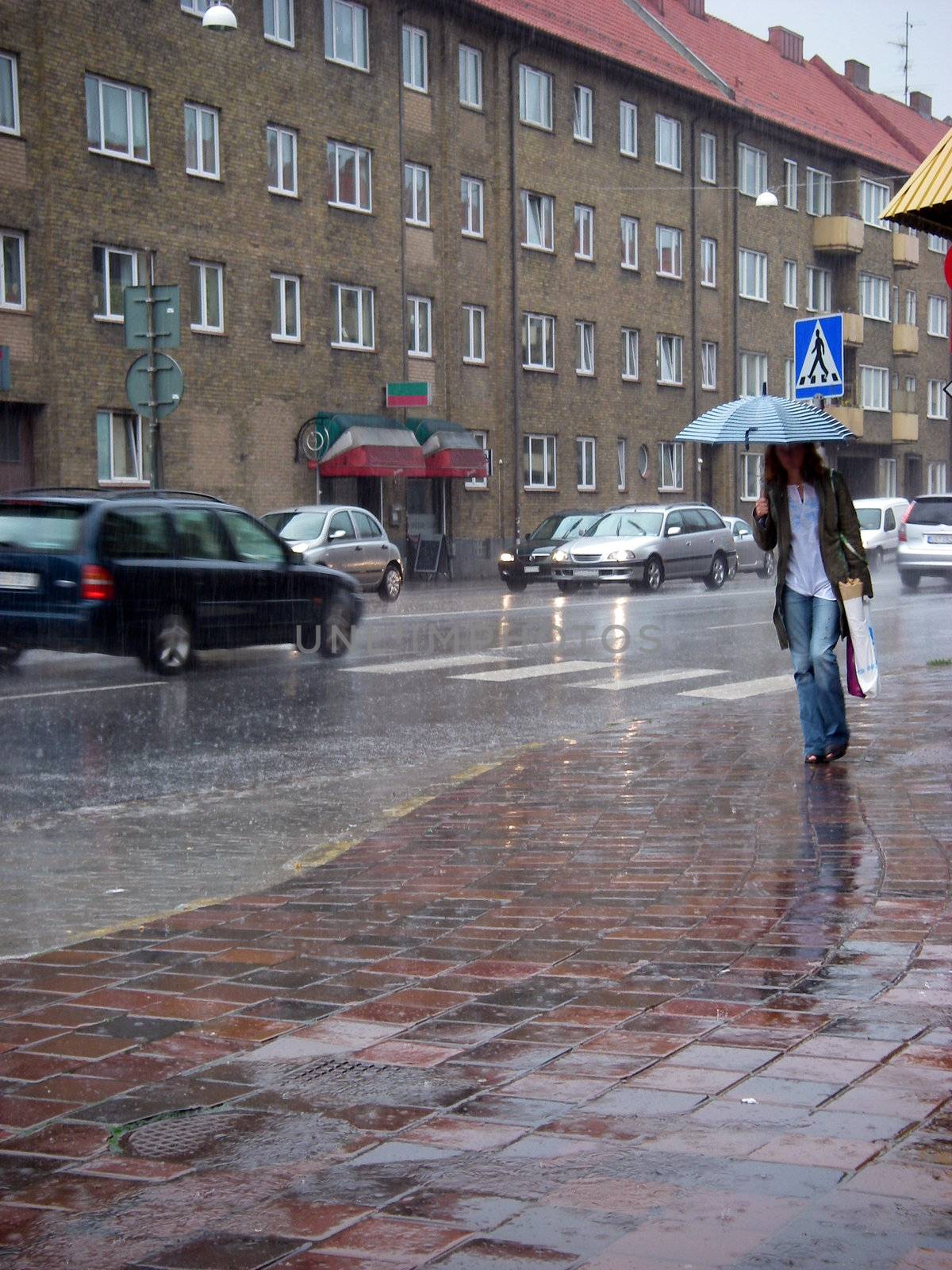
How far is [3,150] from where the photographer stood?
95.1 feet

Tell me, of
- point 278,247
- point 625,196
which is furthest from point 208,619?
point 625,196

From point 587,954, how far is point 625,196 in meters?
44.9

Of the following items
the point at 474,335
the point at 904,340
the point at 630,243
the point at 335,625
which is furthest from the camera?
the point at 904,340

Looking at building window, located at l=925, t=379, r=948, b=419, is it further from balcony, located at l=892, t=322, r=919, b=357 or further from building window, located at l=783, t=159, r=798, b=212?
building window, located at l=783, t=159, r=798, b=212

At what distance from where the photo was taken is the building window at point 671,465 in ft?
164

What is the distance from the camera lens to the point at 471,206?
137 ft

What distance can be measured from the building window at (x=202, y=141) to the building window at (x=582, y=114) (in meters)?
14.3

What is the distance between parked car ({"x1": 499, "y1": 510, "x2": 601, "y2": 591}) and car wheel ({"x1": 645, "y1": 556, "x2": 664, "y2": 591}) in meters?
2.11

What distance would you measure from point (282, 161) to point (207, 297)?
151 inches

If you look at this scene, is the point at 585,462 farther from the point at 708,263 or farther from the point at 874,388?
the point at 874,388

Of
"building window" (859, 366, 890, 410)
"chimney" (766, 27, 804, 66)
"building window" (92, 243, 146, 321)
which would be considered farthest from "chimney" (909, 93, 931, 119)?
"building window" (92, 243, 146, 321)

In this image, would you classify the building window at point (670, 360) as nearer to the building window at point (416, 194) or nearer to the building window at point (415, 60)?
the building window at point (416, 194)

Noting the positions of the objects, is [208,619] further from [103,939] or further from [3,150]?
[3,150]

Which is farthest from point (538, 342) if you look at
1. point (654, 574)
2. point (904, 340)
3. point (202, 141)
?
point (904, 340)
